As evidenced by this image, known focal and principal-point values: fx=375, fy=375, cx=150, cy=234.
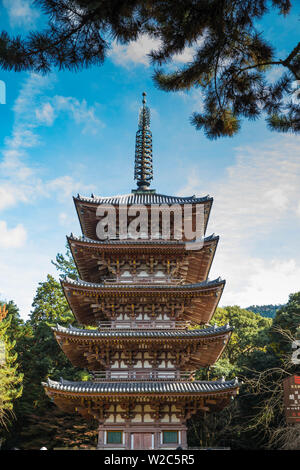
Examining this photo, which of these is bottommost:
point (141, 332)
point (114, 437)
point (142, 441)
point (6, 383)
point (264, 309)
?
point (142, 441)

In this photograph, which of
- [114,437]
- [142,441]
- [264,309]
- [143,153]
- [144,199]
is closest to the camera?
[142,441]

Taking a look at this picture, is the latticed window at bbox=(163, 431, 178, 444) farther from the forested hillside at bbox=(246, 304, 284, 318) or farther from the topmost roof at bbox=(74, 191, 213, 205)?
the forested hillside at bbox=(246, 304, 284, 318)

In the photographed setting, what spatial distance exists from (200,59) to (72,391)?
1226cm

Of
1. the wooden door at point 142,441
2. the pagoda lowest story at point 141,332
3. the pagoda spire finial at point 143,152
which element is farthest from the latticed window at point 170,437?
the pagoda spire finial at point 143,152

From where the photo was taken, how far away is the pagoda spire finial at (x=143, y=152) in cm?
2375

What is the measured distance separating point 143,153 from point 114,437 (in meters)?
16.9

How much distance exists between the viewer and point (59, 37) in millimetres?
5625

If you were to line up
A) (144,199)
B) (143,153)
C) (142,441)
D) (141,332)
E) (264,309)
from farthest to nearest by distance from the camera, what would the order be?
(264,309)
(143,153)
(144,199)
(141,332)
(142,441)

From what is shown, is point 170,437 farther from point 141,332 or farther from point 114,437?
point 141,332

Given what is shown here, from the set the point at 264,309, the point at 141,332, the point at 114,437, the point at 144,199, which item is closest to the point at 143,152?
the point at 144,199

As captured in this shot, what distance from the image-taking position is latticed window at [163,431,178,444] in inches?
560

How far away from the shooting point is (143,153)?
2483 cm

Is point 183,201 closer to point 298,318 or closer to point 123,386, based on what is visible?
point 123,386

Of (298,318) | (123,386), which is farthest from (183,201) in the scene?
(298,318)
